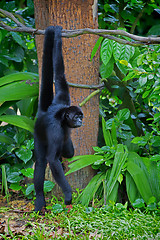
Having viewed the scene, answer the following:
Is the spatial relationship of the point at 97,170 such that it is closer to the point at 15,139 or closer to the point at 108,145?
the point at 108,145

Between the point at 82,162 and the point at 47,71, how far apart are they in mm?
1046

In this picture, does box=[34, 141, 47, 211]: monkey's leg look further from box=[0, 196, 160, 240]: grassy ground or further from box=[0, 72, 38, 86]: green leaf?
box=[0, 72, 38, 86]: green leaf

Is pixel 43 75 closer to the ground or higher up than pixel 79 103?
higher up

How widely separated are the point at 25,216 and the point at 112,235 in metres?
0.74

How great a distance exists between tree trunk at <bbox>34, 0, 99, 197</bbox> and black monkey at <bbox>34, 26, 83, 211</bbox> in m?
0.77

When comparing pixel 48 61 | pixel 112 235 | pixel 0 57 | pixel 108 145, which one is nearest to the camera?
pixel 48 61

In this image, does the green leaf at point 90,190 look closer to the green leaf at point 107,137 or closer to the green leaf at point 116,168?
the green leaf at point 116,168

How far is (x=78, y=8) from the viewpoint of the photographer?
2.47 meters

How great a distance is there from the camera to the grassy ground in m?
2.06

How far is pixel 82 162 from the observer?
251 cm

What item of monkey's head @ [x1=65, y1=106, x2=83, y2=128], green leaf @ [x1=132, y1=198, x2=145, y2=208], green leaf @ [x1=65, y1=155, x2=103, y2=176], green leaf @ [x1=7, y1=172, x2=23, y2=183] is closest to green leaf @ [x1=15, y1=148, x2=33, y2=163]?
green leaf @ [x1=7, y1=172, x2=23, y2=183]

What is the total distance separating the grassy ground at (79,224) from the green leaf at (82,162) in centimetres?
32

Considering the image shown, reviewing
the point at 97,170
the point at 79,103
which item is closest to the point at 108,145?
the point at 97,170

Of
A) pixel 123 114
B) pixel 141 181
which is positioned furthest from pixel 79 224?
pixel 123 114
